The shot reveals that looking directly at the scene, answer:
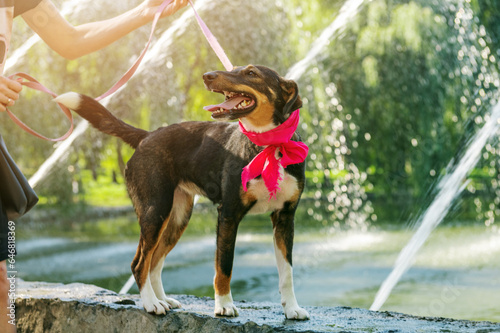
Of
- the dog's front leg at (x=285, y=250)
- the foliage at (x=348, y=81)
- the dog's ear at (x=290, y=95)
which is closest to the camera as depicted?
the dog's ear at (x=290, y=95)

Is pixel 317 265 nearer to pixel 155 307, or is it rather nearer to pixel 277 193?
pixel 155 307

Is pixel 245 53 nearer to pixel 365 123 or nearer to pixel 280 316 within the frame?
pixel 365 123

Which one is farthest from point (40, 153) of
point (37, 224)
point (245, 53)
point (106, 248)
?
point (245, 53)

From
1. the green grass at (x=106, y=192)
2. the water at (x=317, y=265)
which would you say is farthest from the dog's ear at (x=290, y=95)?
the green grass at (x=106, y=192)

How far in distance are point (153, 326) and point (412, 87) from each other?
427 inches

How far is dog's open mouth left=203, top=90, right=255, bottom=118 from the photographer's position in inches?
129

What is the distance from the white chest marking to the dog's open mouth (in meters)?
0.40

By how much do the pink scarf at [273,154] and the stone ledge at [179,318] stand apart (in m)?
0.77

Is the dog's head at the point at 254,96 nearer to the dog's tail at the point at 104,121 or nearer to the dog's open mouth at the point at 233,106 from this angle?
the dog's open mouth at the point at 233,106

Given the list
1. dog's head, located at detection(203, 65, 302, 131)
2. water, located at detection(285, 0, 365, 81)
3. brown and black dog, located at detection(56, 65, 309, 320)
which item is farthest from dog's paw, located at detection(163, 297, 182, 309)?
water, located at detection(285, 0, 365, 81)

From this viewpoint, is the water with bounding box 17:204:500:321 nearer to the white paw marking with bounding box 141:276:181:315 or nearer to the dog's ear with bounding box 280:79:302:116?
the white paw marking with bounding box 141:276:181:315

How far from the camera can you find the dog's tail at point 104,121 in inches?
162

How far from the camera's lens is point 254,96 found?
338cm

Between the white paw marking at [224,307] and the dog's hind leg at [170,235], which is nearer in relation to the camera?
the white paw marking at [224,307]
